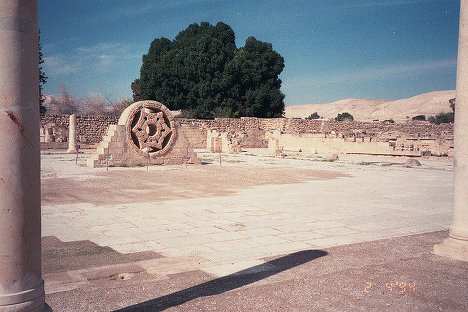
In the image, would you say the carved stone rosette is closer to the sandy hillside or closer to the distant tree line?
the distant tree line

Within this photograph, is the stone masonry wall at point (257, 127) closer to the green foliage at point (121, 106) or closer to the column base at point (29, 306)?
the green foliage at point (121, 106)

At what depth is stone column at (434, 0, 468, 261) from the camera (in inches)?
179

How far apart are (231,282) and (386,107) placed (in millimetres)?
90013

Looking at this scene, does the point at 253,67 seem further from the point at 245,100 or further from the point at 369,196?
the point at 369,196

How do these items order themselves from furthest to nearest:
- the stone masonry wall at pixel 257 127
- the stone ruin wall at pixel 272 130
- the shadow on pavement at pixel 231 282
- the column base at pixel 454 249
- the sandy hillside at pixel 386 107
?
the sandy hillside at pixel 386 107 < the stone masonry wall at pixel 257 127 < the stone ruin wall at pixel 272 130 < the column base at pixel 454 249 < the shadow on pavement at pixel 231 282

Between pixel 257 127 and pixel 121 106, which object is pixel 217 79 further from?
pixel 121 106

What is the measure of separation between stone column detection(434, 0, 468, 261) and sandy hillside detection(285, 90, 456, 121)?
68.5m

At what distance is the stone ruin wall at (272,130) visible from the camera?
2519cm

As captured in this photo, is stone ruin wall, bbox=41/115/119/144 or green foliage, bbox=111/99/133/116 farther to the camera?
green foliage, bbox=111/99/133/116

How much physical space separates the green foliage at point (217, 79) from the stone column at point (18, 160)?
36.0m

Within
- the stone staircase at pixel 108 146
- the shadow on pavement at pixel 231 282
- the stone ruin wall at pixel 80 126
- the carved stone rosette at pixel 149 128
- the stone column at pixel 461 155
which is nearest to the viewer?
the shadow on pavement at pixel 231 282

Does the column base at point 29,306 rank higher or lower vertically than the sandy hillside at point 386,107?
lower
